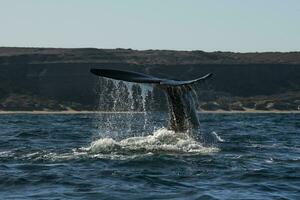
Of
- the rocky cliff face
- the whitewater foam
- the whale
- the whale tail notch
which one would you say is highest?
the rocky cliff face

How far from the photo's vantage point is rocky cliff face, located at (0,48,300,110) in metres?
80.9

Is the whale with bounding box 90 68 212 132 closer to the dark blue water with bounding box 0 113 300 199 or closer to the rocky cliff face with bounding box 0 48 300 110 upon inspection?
the dark blue water with bounding box 0 113 300 199

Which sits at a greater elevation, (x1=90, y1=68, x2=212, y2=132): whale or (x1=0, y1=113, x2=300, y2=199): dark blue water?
(x1=90, y1=68, x2=212, y2=132): whale

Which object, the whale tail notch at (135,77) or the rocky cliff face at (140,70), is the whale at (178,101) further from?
the rocky cliff face at (140,70)

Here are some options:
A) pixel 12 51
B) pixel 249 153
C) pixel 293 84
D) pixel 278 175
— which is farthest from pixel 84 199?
pixel 12 51

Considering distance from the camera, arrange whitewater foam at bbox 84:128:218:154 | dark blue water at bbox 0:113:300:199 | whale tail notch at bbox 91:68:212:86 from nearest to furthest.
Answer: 1. dark blue water at bbox 0:113:300:199
2. whale tail notch at bbox 91:68:212:86
3. whitewater foam at bbox 84:128:218:154

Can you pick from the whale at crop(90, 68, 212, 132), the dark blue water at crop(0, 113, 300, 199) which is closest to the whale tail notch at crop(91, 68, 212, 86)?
the whale at crop(90, 68, 212, 132)

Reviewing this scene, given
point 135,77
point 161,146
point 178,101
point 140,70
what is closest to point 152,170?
point 135,77

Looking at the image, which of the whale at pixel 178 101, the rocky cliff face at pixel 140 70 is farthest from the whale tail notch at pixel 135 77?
the rocky cliff face at pixel 140 70

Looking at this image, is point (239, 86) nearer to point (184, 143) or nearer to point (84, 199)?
point (184, 143)

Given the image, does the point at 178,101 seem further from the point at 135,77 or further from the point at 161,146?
the point at 135,77

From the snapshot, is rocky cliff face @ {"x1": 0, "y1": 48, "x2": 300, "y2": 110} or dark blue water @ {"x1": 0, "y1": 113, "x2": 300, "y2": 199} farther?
rocky cliff face @ {"x1": 0, "y1": 48, "x2": 300, "y2": 110}

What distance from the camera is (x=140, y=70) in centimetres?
9312

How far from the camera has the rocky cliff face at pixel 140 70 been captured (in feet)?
266
